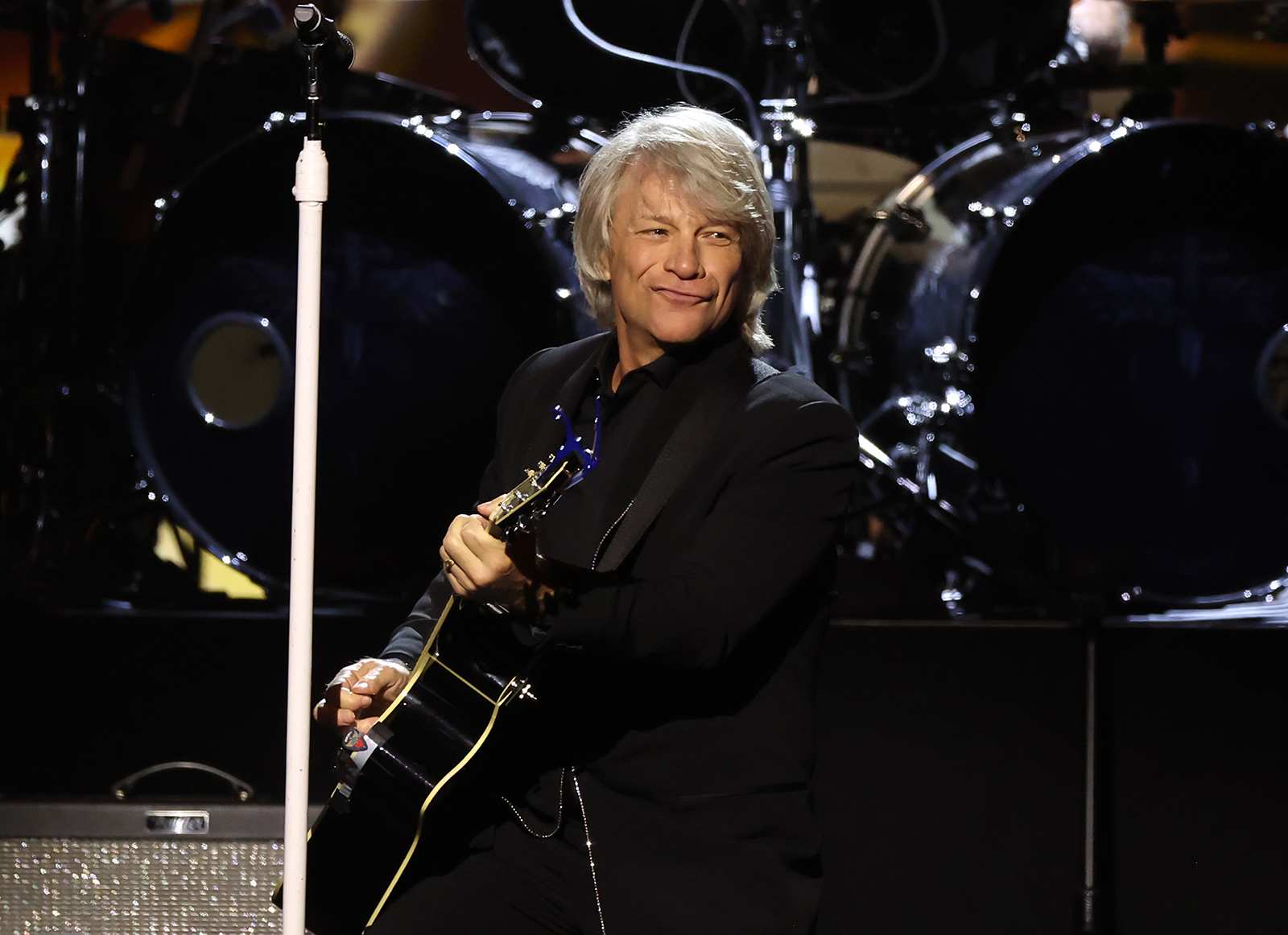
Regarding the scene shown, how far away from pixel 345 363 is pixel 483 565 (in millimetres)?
2224

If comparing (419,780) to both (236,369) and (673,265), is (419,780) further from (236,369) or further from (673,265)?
(236,369)

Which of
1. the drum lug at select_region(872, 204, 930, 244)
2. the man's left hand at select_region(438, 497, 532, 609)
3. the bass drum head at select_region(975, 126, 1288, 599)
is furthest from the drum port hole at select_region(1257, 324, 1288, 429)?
the man's left hand at select_region(438, 497, 532, 609)

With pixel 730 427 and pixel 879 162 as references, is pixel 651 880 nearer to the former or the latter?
pixel 730 427

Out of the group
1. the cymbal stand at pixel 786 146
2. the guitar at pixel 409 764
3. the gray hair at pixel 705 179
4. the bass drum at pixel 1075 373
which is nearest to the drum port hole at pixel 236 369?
the cymbal stand at pixel 786 146

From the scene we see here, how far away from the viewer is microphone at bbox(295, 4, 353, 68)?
1.60 metres

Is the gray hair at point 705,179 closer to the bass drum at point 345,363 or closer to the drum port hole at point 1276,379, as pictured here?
the bass drum at point 345,363

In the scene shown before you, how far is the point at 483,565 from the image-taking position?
60.1 inches

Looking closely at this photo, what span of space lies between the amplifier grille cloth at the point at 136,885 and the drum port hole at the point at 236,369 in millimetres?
1493

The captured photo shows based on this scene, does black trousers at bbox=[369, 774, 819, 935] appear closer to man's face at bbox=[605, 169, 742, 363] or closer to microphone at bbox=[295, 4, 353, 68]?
man's face at bbox=[605, 169, 742, 363]

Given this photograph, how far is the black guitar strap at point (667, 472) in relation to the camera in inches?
65.8

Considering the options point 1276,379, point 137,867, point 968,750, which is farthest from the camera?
point 1276,379

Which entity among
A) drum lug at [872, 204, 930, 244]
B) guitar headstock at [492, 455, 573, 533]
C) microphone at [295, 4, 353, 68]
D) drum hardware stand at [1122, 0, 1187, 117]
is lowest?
guitar headstock at [492, 455, 573, 533]

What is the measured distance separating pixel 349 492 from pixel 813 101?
1.49 m

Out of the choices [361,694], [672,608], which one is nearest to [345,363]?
[361,694]
